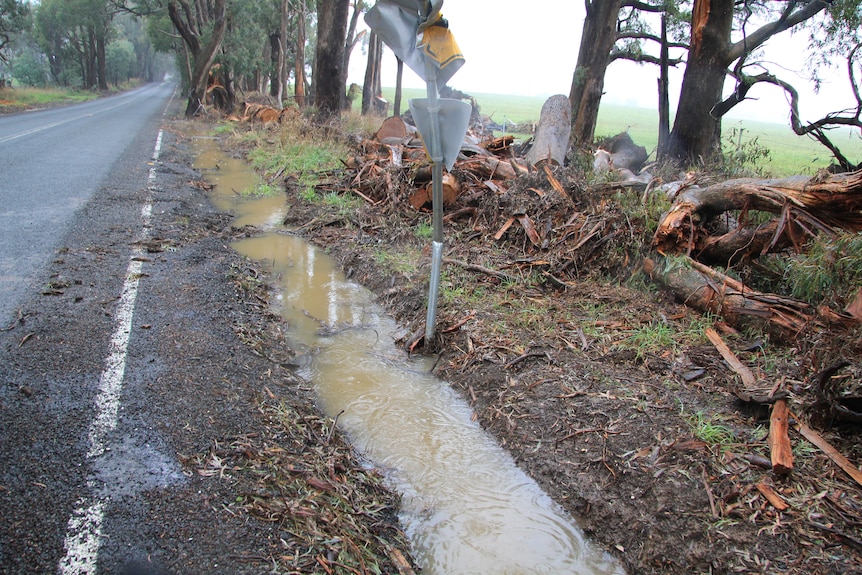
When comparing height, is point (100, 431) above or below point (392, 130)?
below

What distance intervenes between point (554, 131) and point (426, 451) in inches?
265

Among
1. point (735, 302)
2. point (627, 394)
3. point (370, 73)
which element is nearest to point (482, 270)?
point (735, 302)

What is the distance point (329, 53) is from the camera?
1700 cm

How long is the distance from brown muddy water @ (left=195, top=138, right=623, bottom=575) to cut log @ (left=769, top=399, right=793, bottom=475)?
1071 mm

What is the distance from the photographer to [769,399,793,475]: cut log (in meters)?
3.19

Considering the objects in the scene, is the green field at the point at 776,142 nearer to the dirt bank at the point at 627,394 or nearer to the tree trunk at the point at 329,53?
the dirt bank at the point at 627,394

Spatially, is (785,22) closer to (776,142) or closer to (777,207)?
(777,207)

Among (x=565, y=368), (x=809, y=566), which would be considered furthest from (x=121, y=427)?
(x=809, y=566)

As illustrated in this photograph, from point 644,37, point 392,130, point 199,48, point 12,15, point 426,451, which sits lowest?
point 426,451

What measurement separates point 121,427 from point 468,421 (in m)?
2.30

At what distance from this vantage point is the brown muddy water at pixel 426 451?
313cm

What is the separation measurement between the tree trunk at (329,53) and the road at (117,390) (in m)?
10.4

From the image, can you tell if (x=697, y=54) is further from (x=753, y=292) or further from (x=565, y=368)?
(x=565, y=368)

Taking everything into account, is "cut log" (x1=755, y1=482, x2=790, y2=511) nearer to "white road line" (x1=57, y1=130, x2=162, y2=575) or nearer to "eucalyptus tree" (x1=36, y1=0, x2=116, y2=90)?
"white road line" (x1=57, y1=130, x2=162, y2=575)
